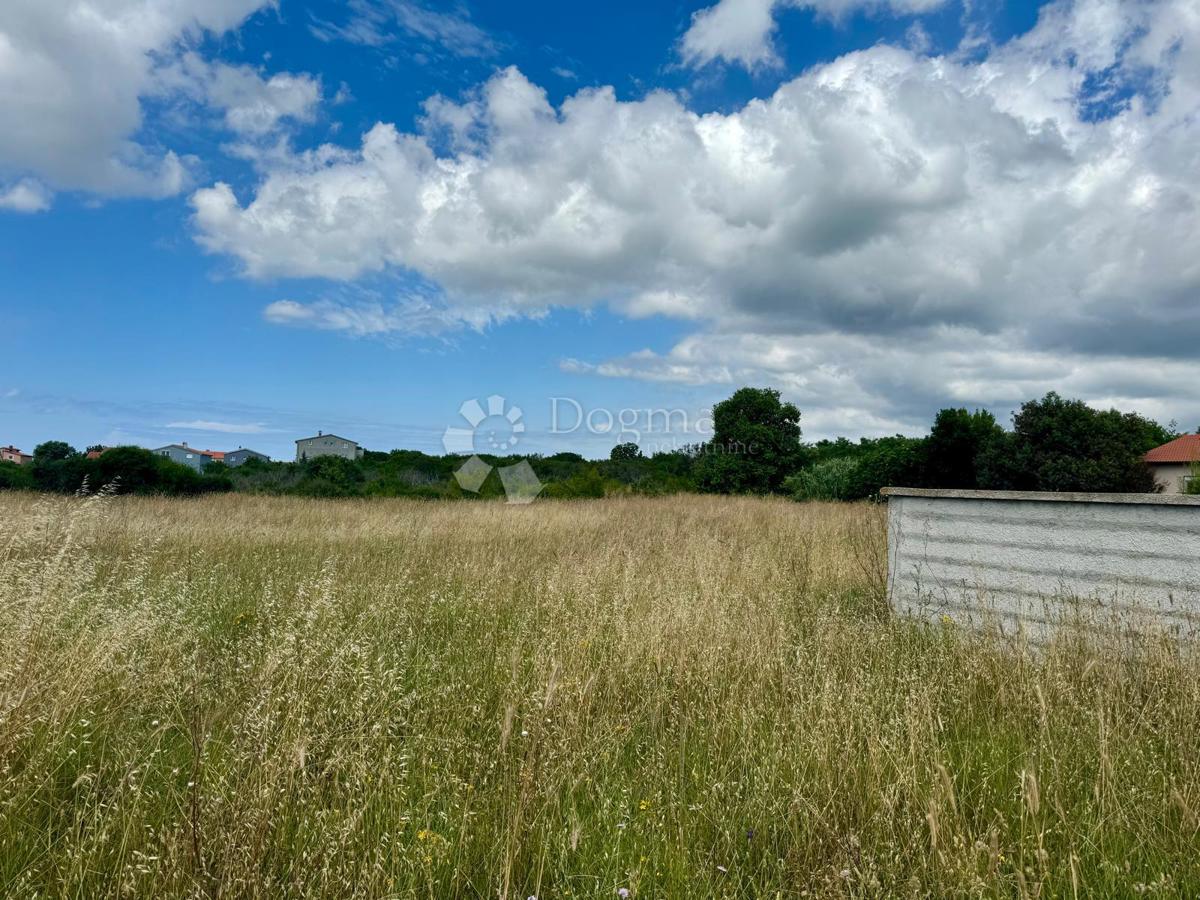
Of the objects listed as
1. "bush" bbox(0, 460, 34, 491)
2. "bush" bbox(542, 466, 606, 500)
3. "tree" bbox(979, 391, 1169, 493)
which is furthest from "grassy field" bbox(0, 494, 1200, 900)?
"bush" bbox(0, 460, 34, 491)

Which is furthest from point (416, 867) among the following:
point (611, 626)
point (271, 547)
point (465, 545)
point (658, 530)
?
point (658, 530)

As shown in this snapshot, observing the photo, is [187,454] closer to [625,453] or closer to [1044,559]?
[625,453]

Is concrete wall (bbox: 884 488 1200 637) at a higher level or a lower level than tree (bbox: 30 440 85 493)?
lower

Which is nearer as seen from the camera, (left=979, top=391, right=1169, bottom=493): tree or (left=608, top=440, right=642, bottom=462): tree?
(left=979, top=391, right=1169, bottom=493): tree

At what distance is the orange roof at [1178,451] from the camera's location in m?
37.6

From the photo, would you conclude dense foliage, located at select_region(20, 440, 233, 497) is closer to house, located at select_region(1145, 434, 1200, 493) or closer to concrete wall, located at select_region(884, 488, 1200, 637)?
concrete wall, located at select_region(884, 488, 1200, 637)

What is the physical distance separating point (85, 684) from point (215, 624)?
2.31 meters

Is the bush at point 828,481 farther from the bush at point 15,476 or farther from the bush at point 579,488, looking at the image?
the bush at point 15,476

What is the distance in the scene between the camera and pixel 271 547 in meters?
10.4

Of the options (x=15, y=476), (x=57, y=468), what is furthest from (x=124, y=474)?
(x=15, y=476)

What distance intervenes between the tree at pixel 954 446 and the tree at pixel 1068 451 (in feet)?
3.13

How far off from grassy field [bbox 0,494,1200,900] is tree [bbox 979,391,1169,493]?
19041mm

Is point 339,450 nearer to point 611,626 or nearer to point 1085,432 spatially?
point 1085,432

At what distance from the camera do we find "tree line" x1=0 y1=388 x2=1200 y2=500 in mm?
20625
